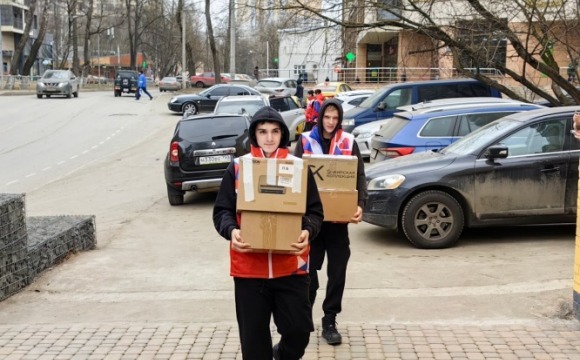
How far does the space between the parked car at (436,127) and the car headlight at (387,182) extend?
2583 millimetres

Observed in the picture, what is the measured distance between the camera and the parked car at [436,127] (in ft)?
34.9

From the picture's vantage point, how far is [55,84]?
133 ft

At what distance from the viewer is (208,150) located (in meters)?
11.9

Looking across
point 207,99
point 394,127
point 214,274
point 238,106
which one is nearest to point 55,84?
point 207,99

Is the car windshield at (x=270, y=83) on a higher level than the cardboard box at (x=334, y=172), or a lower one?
higher

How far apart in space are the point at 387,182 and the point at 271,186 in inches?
184

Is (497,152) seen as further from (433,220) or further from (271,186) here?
(271,186)

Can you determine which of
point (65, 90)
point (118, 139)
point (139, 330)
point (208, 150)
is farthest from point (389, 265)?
point (65, 90)

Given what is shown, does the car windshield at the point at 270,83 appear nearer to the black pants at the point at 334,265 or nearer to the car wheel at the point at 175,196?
the car wheel at the point at 175,196

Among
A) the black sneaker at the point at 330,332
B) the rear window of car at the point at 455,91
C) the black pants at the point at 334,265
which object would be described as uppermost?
the rear window of car at the point at 455,91

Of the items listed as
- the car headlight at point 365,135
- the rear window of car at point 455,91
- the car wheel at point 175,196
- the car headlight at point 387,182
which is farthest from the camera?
the rear window of car at point 455,91

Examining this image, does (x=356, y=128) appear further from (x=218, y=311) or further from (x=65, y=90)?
(x=65, y=90)

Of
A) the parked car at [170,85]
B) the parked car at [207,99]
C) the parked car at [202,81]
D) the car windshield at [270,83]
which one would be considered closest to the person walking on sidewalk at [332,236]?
the parked car at [207,99]

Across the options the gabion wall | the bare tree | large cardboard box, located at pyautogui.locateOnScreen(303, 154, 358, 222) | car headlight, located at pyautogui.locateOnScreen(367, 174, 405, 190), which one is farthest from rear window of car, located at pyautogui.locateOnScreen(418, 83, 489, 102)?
large cardboard box, located at pyautogui.locateOnScreen(303, 154, 358, 222)
